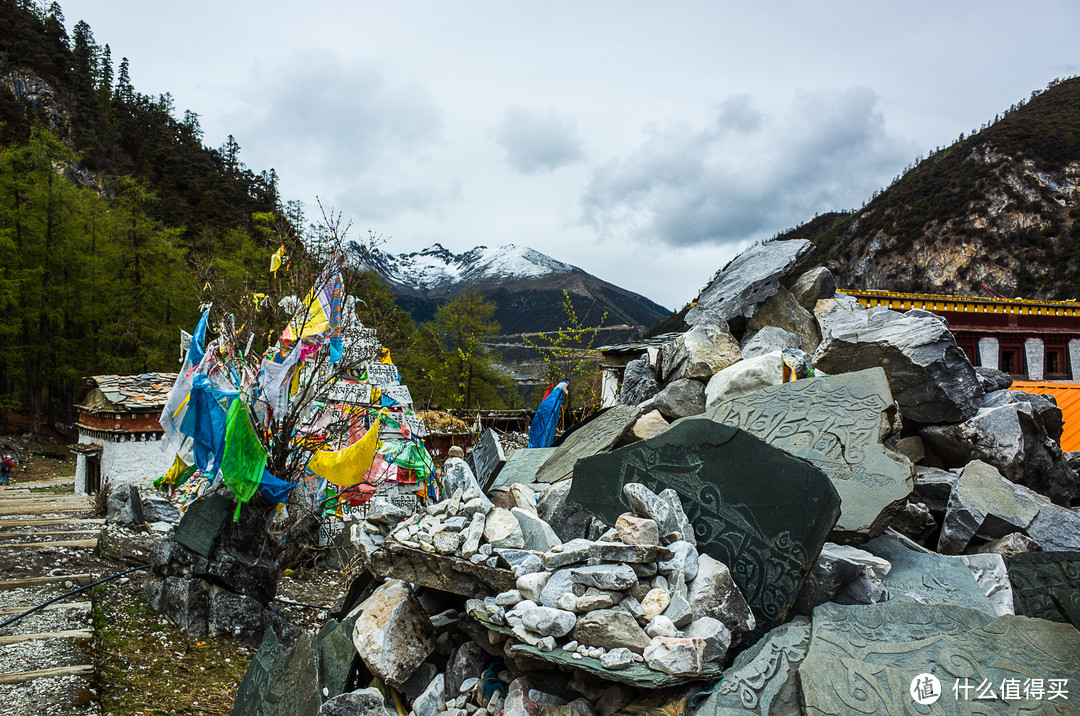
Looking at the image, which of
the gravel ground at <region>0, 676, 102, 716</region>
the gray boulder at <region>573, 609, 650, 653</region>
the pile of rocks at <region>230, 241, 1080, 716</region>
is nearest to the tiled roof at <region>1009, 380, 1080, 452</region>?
the pile of rocks at <region>230, 241, 1080, 716</region>

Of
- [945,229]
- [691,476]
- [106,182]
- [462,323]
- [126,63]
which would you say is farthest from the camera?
[126,63]

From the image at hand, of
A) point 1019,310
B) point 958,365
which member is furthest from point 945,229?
point 958,365

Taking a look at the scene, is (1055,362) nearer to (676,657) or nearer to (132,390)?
(676,657)

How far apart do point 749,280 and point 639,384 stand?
6.50 feet

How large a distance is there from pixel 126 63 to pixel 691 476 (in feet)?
272

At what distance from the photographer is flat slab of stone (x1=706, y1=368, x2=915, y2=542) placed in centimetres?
422

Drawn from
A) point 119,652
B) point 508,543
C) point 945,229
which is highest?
point 945,229

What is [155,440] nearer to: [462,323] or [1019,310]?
[462,323]

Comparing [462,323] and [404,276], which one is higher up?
[404,276]

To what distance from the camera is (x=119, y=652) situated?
574 cm

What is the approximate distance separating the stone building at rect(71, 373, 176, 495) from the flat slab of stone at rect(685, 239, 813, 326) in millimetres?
12954

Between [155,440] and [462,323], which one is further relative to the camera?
[462,323]

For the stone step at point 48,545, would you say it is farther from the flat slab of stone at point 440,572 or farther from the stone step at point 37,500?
the flat slab of stone at point 440,572

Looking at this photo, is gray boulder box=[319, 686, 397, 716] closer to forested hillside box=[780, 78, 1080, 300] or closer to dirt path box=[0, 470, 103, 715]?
dirt path box=[0, 470, 103, 715]
